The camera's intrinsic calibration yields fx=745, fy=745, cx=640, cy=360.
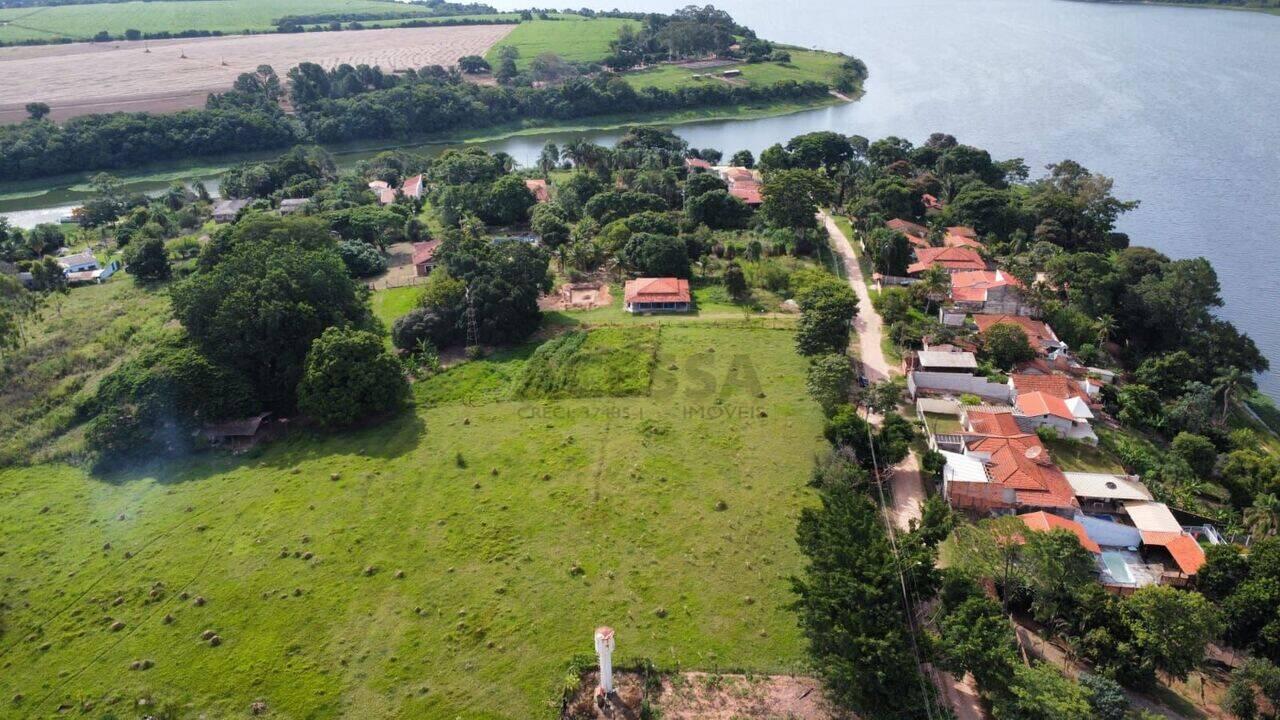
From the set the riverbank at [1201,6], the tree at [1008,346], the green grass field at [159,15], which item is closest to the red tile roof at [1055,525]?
the tree at [1008,346]

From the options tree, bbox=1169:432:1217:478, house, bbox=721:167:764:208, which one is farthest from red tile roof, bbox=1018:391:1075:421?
house, bbox=721:167:764:208

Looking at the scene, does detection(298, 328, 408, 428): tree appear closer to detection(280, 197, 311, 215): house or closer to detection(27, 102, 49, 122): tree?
detection(280, 197, 311, 215): house

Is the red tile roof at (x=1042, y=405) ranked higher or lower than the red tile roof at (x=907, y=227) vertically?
lower

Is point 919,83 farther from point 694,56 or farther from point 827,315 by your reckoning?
point 827,315

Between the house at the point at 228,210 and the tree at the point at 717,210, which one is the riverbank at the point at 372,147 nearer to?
the house at the point at 228,210

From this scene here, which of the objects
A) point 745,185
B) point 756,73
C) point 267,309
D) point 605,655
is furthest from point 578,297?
point 756,73

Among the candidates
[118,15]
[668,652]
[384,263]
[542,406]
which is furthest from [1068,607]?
[118,15]
